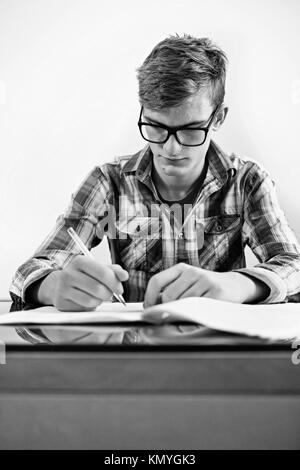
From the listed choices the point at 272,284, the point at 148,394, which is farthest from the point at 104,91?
the point at 148,394

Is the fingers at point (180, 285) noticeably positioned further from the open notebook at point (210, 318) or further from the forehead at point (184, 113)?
the forehead at point (184, 113)

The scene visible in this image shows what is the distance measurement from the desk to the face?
3.16ft

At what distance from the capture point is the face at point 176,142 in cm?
140

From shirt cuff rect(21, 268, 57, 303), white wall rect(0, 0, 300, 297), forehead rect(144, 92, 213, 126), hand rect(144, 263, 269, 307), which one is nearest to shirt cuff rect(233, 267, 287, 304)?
hand rect(144, 263, 269, 307)

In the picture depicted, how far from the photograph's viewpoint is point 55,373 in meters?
0.42

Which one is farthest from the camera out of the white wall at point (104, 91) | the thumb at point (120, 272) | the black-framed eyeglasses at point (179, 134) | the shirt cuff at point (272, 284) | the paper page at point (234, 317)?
the white wall at point (104, 91)

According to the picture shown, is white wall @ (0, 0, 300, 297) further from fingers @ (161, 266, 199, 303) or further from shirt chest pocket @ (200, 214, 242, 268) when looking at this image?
fingers @ (161, 266, 199, 303)

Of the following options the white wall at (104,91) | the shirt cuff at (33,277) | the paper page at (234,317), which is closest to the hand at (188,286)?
the paper page at (234,317)

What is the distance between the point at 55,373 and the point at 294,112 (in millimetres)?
1821

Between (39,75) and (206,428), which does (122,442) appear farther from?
(39,75)

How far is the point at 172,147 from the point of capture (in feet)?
4.61

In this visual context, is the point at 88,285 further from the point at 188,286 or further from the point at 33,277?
the point at 33,277

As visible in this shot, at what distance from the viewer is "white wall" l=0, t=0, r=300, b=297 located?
204 centimetres

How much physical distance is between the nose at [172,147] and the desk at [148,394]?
3.09ft
